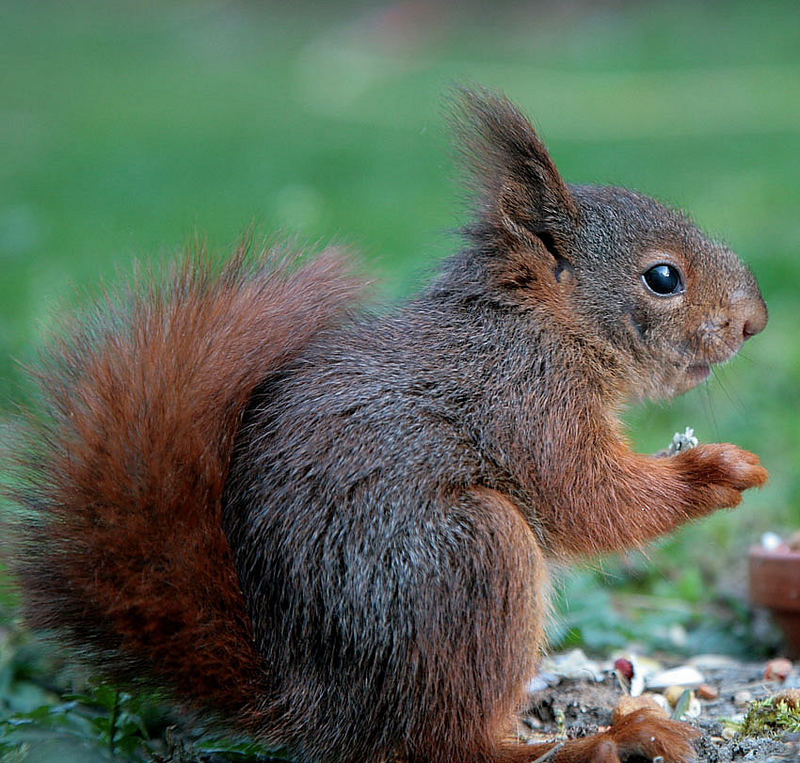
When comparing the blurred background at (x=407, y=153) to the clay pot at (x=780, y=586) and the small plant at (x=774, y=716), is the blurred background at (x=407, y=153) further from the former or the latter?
the small plant at (x=774, y=716)

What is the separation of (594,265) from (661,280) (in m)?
0.14

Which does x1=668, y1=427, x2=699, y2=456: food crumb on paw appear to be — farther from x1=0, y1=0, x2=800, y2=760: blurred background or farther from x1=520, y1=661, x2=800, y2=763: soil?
x1=520, y1=661, x2=800, y2=763: soil

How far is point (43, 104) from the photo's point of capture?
1439 cm

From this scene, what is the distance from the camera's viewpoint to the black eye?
93.1 inches

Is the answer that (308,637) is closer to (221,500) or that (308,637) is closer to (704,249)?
(221,500)

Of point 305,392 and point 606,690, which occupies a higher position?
point 305,392

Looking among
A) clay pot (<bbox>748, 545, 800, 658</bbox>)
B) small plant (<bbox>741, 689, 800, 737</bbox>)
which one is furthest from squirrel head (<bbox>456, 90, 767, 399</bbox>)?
small plant (<bbox>741, 689, 800, 737</bbox>)

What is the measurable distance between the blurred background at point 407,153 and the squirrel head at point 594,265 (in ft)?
0.39

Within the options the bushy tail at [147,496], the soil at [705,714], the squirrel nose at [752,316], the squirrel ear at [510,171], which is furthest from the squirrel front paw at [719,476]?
the bushy tail at [147,496]

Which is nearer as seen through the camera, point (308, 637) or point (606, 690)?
point (308, 637)

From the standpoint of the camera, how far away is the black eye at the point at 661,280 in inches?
93.1

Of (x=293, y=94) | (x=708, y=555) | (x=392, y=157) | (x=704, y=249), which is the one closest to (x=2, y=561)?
(x=704, y=249)

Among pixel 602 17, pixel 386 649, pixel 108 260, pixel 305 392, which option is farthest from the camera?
pixel 602 17

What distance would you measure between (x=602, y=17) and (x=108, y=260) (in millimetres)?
16558
